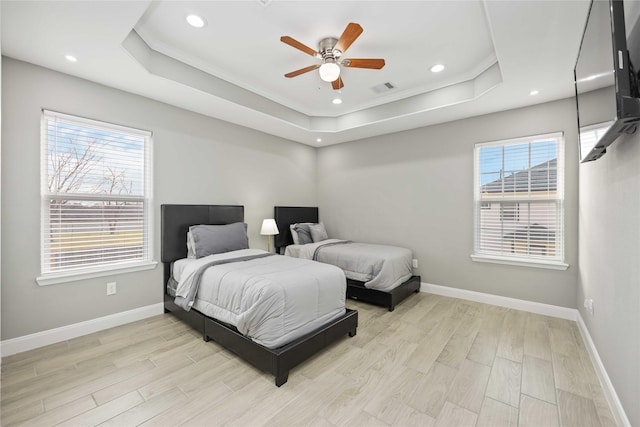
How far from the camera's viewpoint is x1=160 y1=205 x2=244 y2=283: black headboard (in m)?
3.37

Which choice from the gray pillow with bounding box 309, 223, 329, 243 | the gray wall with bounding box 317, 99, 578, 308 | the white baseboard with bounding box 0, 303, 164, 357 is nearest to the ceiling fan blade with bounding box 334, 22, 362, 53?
the gray wall with bounding box 317, 99, 578, 308

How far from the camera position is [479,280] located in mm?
3822

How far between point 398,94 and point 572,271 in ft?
9.97

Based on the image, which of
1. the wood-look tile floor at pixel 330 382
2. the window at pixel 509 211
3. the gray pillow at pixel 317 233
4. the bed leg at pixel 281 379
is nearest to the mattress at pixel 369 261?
the gray pillow at pixel 317 233

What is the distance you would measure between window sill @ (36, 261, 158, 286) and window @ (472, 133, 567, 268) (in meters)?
4.31

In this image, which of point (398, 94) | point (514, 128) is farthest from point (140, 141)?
point (514, 128)

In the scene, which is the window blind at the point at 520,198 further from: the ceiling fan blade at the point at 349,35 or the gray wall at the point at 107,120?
the gray wall at the point at 107,120

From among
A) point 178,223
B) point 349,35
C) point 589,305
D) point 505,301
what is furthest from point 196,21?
point 505,301

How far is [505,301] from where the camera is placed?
11.8 ft

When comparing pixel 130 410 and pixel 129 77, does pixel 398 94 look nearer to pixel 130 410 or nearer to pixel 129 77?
pixel 129 77

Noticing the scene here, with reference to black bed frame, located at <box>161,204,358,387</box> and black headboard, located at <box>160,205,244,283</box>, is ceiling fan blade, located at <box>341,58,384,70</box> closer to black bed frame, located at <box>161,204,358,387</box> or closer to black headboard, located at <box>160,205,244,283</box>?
black bed frame, located at <box>161,204,358,387</box>

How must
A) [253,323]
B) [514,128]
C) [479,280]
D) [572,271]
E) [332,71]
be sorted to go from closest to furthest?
1. [253,323]
2. [332,71]
3. [572,271]
4. [514,128]
5. [479,280]

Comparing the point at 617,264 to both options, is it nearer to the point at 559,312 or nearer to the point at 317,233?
the point at 559,312

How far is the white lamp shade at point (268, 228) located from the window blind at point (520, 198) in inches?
118
